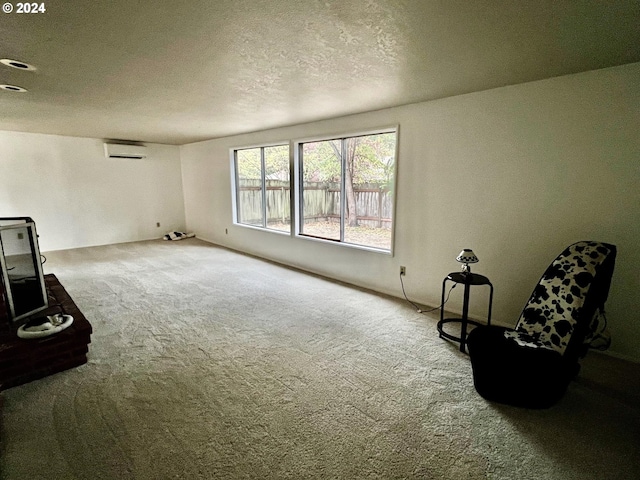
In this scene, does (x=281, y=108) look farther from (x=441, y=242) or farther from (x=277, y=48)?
(x=441, y=242)

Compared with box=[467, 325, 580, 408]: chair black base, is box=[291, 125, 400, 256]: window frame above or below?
above

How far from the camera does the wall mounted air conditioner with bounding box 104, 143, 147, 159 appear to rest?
6.33m

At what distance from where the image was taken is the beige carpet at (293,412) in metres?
1.49

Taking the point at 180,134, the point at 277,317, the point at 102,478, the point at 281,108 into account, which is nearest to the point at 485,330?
the point at 277,317

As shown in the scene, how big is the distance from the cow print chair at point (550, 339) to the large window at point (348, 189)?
1.82 metres

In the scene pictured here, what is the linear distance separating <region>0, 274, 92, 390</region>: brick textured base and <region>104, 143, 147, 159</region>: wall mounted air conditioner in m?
5.11

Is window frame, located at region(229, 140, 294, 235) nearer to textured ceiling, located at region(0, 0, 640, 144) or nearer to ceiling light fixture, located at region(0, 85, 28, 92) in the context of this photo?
textured ceiling, located at region(0, 0, 640, 144)

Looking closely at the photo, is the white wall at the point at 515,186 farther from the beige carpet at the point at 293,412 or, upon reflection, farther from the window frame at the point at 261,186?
the window frame at the point at 261,186

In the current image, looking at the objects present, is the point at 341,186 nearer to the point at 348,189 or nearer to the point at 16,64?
the point at 348,189

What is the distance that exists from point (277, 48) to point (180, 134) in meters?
4.47

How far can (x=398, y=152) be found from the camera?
3502mm

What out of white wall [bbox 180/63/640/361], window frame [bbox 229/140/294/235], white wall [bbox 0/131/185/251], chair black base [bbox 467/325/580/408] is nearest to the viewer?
chair black base [bbox 467/325/580/408]
